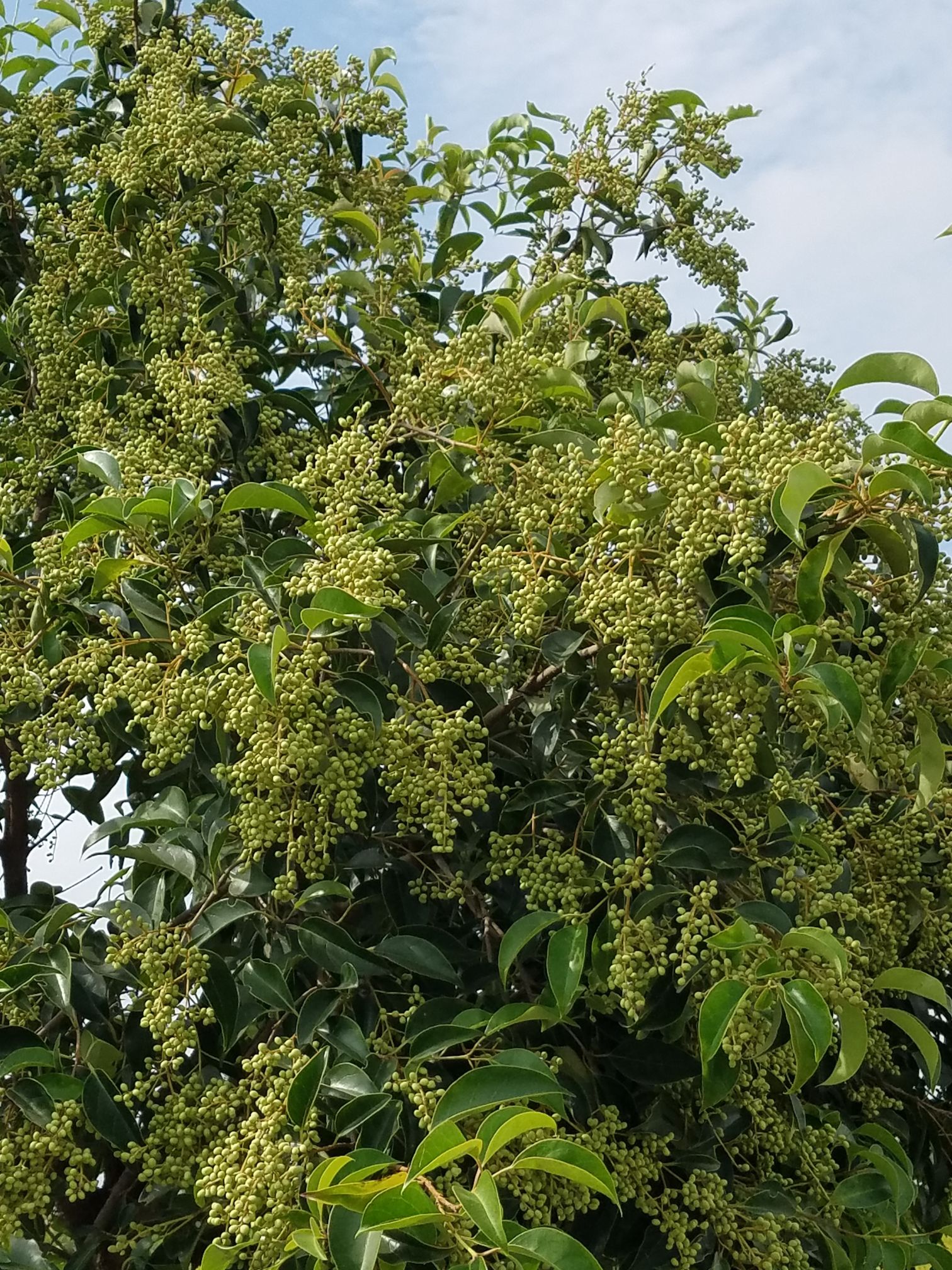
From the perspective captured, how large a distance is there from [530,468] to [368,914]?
3.18 ft

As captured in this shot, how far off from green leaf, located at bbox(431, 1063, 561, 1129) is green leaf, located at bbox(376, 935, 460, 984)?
0.45 metres

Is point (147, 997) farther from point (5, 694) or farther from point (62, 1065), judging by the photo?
point (5, 694)

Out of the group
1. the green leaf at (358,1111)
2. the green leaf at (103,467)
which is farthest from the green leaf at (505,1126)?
the green leaf at (103,467)

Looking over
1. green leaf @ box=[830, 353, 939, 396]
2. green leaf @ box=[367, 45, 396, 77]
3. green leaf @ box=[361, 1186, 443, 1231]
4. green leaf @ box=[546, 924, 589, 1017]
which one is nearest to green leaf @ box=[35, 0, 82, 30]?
green leaf @ box=[367, 45, 396, 77]

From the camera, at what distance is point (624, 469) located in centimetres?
226

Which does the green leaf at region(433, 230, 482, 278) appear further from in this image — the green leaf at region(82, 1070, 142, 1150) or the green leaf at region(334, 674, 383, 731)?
the green leaf at region(82, 1070, 142, 1150)

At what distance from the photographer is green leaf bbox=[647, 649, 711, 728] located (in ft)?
6.63

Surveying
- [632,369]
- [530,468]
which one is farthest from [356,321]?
[530,468]

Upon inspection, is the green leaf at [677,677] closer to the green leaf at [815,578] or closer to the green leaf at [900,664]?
the green leaf at [815,578]

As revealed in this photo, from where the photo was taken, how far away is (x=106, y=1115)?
2.33m

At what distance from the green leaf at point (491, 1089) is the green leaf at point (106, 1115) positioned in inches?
29.3

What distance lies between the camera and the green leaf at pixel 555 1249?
1.68 meters

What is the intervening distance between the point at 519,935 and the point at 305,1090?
425 millimetres

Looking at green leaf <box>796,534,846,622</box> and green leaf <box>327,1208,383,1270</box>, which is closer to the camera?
green leaf <box>327,1208,383,1270</box>
